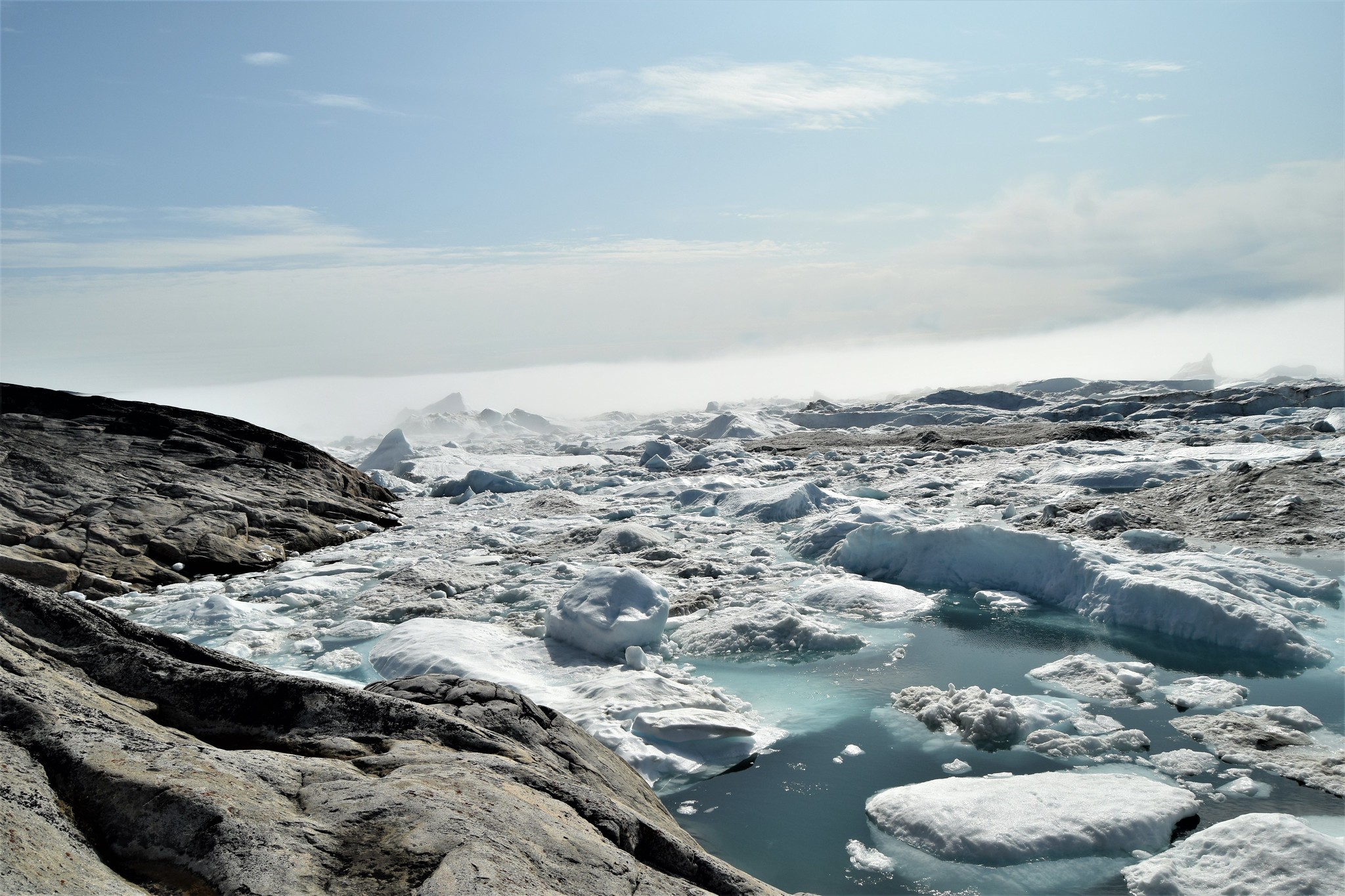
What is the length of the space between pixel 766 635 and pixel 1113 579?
355cm

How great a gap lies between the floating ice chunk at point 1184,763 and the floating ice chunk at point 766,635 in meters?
2.70

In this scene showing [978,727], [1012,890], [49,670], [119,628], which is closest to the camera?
[49,670]

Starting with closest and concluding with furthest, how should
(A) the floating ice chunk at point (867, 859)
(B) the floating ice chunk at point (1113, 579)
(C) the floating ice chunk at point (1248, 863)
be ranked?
(C) the floating ice chunk at point (1248, 863) < (A) the floating ice chunk at point (867, 859) < (B) the floating ice chunk at point (1113, 579)

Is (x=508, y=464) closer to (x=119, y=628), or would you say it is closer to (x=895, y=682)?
(x=895, y=682)

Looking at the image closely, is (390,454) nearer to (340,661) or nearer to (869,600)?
(340,661)

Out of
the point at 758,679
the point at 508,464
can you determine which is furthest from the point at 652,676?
the point at 508,464

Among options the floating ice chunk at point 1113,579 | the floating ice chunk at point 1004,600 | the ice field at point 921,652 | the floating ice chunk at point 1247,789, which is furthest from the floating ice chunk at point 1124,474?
the floating ice chunk at point 1247,789

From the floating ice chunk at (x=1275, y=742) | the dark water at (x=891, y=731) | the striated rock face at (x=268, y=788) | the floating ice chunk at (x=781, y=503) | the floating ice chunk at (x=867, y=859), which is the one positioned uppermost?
the striated rock face at (x=268, y=788)

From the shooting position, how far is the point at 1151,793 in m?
4.25

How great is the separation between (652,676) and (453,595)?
4000 millimetres

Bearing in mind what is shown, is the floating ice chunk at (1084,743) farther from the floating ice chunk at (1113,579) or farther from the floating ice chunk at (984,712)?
the floating ice chunk at (1113,579)

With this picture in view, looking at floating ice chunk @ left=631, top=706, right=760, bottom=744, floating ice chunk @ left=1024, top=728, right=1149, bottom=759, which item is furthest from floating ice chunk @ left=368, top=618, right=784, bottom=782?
floating ice chunk @ left=1024, top=728, right=1149, bottom=759

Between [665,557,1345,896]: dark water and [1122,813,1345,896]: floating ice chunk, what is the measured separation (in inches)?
7.5

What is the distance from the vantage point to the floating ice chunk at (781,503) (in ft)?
44.6
